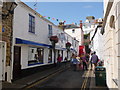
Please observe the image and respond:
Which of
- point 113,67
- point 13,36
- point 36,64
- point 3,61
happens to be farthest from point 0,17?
point 113,67

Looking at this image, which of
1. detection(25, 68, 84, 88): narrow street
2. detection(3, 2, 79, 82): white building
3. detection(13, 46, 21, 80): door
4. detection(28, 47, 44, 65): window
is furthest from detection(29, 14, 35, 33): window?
detection(25, 68, 84, 88): narrow street

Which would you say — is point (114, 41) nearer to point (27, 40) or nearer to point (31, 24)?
point (27, 40)

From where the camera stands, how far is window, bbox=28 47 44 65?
39.0 feet

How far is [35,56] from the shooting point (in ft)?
42.3

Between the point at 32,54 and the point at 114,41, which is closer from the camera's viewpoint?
the point at 114,41

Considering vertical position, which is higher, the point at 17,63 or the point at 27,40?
the point at 27,40

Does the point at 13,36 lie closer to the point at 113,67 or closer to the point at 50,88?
the point at 50,88

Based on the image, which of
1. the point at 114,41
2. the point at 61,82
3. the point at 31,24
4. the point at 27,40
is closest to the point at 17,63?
the point at 27,40

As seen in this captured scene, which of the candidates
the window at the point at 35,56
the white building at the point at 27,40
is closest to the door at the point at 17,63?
the white building at the point at 27,40

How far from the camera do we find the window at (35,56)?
11.9 metres

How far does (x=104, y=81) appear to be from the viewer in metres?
7.54

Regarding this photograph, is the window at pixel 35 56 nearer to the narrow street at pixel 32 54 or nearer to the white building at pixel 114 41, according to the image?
the narrow street at pixel 32 54

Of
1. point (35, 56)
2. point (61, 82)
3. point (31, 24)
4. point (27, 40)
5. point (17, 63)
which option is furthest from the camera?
point (35, 56)

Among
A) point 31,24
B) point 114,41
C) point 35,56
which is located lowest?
point 35,56
